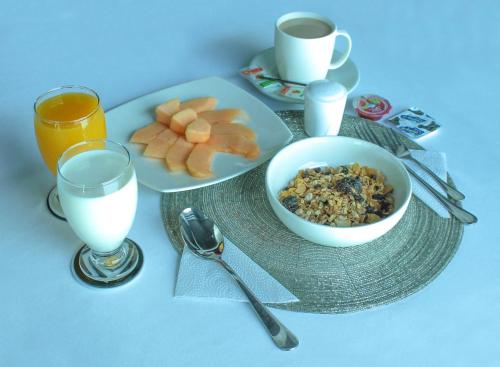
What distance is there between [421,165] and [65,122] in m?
0.65

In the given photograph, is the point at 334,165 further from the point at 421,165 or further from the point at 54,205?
the point at 54,205

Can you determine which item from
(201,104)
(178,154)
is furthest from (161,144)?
(201,104)

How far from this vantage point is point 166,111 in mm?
1154

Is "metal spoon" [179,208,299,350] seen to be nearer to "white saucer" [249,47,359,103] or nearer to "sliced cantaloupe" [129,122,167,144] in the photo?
"sliced cantaloupe" [129,122,167,144]

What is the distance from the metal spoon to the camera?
2.64ft

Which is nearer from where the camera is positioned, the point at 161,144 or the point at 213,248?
the point at 213,248

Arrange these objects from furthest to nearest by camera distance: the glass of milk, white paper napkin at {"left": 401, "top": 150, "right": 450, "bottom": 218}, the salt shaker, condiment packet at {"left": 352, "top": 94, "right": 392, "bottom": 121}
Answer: condiment packet at {"left": 352, "top": 94, "right": 392, "bottom": 121}
the salt shaker
white paper napkin at {"left": 401, "top": 150, "right": 450, "bottom": 218}
the glass of milk

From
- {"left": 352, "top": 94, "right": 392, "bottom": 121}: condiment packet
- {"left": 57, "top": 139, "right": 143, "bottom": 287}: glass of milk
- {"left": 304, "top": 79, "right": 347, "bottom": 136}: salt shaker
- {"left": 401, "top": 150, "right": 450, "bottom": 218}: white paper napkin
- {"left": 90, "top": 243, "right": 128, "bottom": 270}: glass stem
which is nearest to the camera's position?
{"left": 57, "top": 139, "right": 143, "bottom": 287}: glass of milk

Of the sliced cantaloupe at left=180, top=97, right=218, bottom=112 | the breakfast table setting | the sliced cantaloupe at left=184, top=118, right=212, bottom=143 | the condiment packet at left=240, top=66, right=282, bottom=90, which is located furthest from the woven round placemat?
the condiment packet at left=240, top=66, right=282, bottom=90

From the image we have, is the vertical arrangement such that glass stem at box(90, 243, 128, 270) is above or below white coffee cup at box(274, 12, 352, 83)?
below

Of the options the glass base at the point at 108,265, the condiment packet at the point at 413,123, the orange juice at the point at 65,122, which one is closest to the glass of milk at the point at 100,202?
the glass base at the point at 108,265

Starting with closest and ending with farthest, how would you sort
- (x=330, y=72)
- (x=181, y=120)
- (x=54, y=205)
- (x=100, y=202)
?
(x=100, y=202) → (x=54, y=205) → (x=181, y=120) → (x=330, y=72)

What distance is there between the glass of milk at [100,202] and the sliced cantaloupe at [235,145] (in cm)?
28

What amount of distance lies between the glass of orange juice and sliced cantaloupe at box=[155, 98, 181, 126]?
6.8 inches
